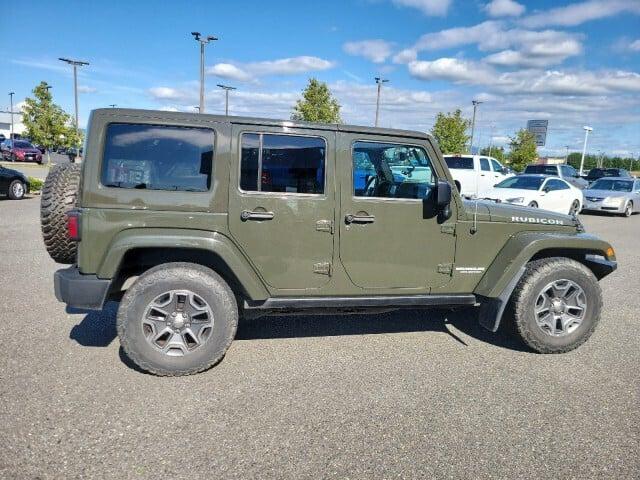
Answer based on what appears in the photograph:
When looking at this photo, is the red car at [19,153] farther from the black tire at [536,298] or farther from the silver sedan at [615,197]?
the black tire at [536,298]

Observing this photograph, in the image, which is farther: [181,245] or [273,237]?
[273,237]

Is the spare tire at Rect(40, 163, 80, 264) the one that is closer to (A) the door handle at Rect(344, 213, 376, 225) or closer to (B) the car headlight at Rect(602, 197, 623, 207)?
(A) the door handle at Rect(344, 213, 376, 225)

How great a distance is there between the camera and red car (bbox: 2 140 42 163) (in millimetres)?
35503

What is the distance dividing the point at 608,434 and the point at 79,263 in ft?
11.8

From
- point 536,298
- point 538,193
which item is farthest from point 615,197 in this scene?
point 536,298

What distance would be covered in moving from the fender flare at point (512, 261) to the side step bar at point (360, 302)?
15cm

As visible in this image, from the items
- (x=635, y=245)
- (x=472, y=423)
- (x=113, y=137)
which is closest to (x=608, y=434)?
(x=472, y=423)

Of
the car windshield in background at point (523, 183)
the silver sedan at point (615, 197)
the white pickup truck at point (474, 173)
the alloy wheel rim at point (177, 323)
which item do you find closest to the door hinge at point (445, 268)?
the alloy wheel rim at point (177, 323)

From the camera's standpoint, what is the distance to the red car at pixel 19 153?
3550 cm

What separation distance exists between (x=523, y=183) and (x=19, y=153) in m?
36.1

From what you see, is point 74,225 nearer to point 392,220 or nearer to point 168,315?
point 168,315

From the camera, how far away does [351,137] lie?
3639 millimetres

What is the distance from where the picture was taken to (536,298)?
395 cm

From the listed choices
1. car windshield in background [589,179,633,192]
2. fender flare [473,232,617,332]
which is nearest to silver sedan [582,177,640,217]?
car windshield in background [589,179,633,192]
